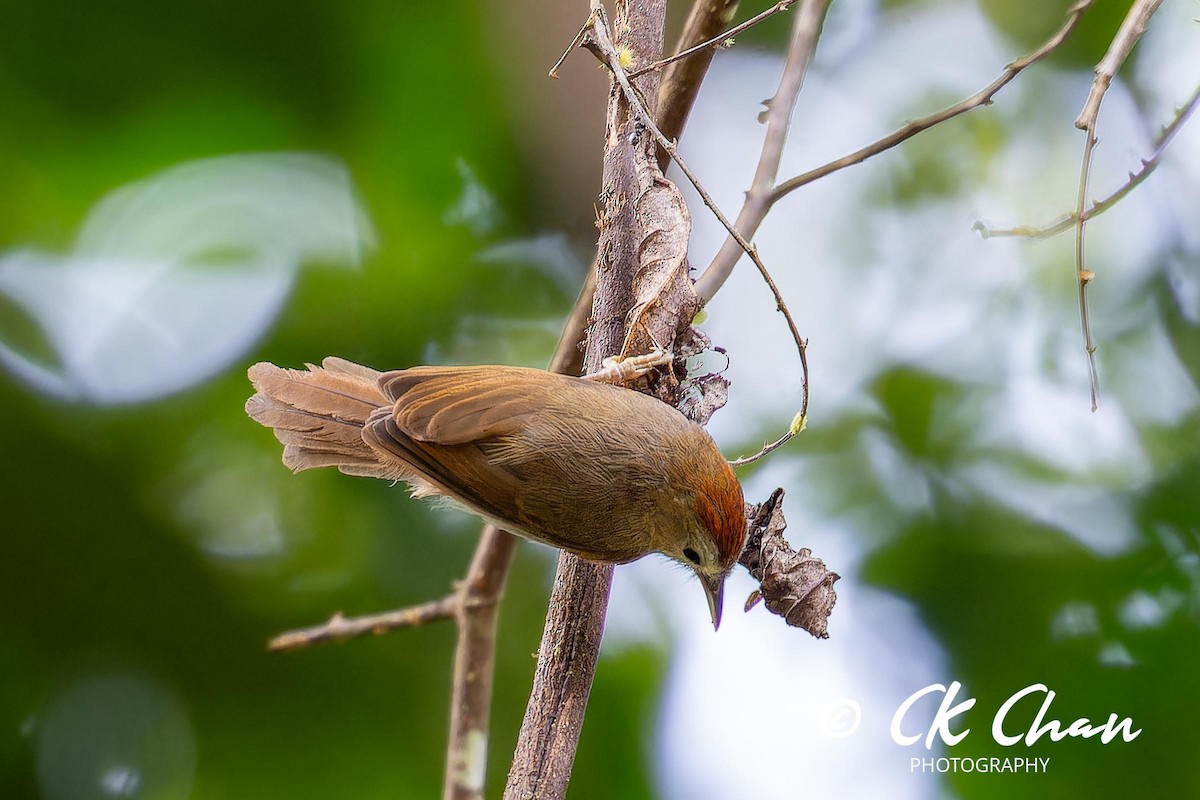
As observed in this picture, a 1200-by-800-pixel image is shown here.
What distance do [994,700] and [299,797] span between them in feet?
8.32

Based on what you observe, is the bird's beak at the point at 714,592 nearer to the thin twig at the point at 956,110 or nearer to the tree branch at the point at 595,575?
the tree branch at the point at 595,575

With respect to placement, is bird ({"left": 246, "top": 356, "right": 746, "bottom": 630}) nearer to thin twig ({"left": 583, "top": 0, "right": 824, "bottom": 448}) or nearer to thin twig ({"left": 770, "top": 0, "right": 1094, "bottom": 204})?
thin twig ({"left": 583, "top": 0, "right": 824, "bottom": 448})

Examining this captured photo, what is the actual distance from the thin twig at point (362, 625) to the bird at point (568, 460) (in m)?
0.53

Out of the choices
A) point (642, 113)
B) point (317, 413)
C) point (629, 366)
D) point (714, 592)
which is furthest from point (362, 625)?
point (642, 113)

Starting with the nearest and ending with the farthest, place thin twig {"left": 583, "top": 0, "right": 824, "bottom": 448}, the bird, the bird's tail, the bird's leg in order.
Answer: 1. thin twig {"left": 583, "top": 0, "right": 824, "bottom": 448}
2. the bird's leg
3. the bird
4. the bird's tail

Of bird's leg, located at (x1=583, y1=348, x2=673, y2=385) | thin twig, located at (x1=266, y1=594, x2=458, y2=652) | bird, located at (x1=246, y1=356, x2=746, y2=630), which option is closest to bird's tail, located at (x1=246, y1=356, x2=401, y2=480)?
bird, located at (x1=246, y1=356, x2=746, y2=630)

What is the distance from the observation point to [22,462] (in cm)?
302

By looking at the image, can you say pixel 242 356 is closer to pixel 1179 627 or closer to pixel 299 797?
pixel 299 797

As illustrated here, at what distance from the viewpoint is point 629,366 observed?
6.33 feet

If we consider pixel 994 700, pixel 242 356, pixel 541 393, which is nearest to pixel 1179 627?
pixel 994 700

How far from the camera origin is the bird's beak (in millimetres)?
2111

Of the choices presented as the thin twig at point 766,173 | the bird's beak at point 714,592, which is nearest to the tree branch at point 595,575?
the thin twig at point 766,173

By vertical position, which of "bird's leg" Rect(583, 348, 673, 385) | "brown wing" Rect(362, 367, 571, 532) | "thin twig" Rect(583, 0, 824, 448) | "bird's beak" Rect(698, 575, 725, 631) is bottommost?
"bird's beak" Rect(698, 575, 725, 631)

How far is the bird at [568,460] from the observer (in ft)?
6.53
